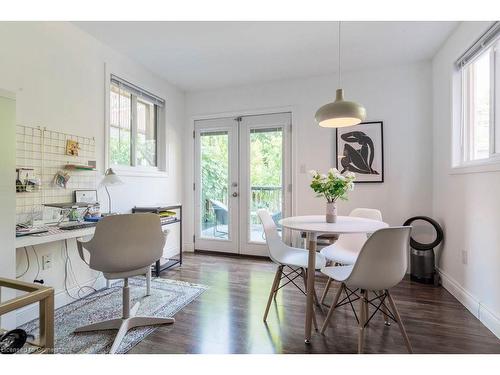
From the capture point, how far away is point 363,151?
334 centimetres

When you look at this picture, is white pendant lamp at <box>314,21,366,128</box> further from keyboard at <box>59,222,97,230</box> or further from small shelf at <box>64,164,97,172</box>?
small shelf at <box>64,164,97,172</box>

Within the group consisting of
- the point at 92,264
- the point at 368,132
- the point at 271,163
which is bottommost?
the point at 92,264

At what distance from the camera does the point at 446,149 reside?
2740 millimetres

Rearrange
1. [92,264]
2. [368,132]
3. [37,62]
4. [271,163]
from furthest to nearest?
[271,163] < [368,132] < [37,62] < [92,264]

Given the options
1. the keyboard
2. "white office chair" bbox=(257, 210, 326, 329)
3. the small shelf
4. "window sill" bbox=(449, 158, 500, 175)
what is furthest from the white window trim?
"window sill" bbox=(449, 158, 500, 175)

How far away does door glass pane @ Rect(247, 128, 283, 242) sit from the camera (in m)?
3.76

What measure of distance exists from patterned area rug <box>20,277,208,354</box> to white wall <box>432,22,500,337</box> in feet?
7.64

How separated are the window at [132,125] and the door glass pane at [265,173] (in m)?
1.37

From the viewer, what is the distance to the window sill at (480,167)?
1.89 meters

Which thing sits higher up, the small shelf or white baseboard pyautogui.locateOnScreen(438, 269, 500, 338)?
the small shelf

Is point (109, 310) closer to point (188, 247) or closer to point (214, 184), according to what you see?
point (188, 247)
